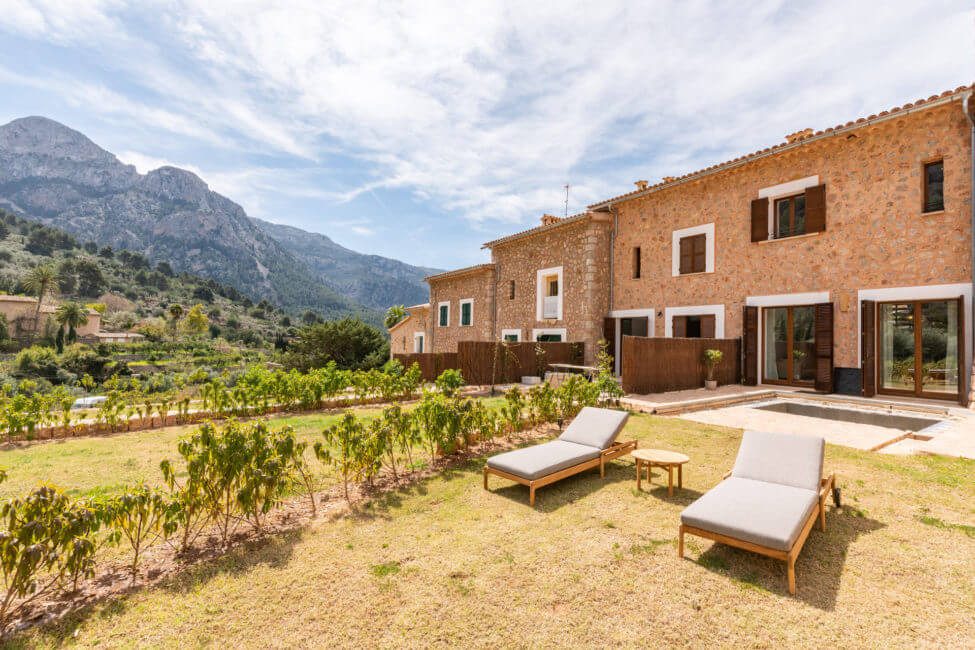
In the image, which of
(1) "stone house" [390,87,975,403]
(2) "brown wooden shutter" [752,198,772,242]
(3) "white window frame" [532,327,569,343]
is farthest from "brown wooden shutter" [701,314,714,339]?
(3) "white window frame" [532,327,569,343]

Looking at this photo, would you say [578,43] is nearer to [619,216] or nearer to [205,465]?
[619,216]

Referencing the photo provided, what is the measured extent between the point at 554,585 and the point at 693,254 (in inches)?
523

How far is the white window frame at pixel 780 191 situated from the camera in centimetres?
1115

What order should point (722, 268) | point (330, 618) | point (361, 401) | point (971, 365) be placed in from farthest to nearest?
point (722, 268) < point (361, 401) < point (971, 365) < point (330, 618)

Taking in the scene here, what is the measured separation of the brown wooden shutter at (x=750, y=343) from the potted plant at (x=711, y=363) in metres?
1.10

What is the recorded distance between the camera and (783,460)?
146 inches

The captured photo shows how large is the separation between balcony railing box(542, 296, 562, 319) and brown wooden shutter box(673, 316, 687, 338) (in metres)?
4.81

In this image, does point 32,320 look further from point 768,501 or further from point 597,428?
point 768,501

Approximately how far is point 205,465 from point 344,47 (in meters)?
7.96

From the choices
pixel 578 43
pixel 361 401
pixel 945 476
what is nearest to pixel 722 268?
Answer: pixel 578 43

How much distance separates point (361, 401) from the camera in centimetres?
952

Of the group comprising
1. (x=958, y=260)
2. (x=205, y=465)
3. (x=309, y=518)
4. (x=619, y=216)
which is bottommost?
(x=309, y=518)

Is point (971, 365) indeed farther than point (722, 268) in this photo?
No

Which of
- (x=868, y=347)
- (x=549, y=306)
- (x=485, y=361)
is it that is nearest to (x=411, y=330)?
(x=549, y=306)
